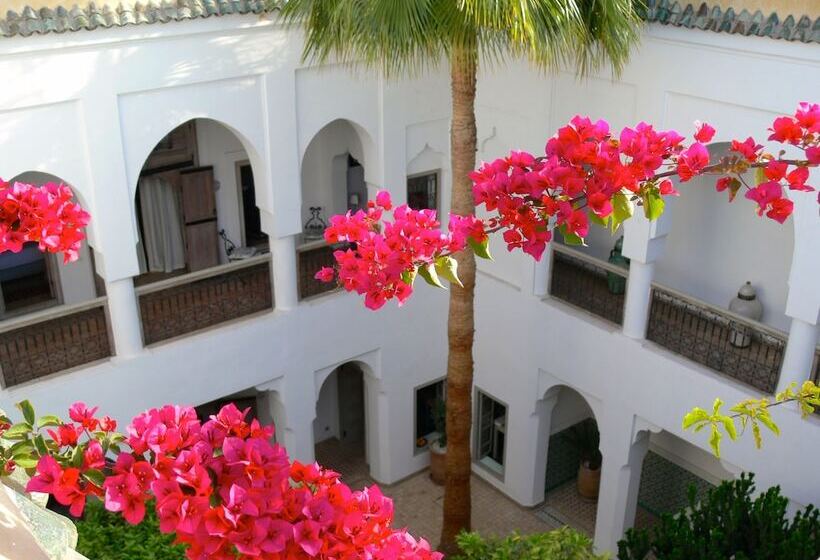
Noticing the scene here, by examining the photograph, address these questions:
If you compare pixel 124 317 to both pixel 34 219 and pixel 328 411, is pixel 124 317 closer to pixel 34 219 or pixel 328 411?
pixel 328 411

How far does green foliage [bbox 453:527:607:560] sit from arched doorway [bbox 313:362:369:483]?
5169mm

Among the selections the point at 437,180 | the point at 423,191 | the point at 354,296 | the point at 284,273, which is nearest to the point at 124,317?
the point at 284,273

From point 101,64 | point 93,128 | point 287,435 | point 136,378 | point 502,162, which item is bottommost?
point 287,435

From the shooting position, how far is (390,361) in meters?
10.9

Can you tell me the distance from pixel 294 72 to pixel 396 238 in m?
6.39

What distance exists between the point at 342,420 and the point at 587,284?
4.69m

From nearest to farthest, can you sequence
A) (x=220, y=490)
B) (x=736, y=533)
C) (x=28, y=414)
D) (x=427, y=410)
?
(x=220, y=490), (x=28, y=414), (x=736, y=533), (x=427, y=410)

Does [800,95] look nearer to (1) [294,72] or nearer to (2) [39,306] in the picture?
(1) [294,72]

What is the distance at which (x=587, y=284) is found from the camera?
32.1 ft

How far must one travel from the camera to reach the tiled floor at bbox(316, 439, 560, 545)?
11023mm

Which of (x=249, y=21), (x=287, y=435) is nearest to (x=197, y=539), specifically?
(x=249, y=21)

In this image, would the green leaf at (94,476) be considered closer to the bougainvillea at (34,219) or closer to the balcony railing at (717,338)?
the bougainvillea at (34,219)

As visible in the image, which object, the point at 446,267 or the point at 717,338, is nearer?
the point at 446,267

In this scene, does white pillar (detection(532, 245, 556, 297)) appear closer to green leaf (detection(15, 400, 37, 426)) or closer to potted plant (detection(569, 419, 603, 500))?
potted plant (detection(569, 419, 603, 500))
